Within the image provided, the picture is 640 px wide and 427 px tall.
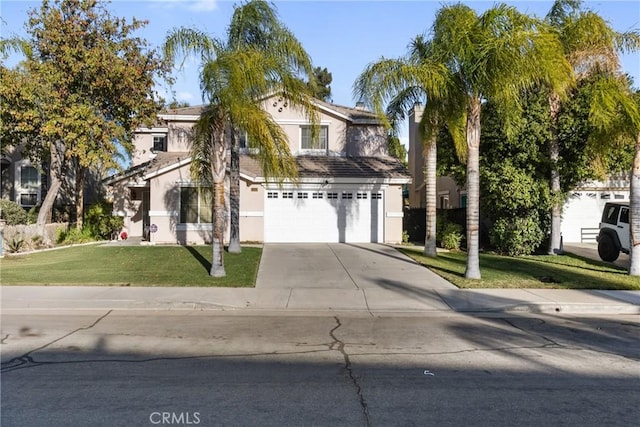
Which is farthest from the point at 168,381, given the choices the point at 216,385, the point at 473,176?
the point at 473,176

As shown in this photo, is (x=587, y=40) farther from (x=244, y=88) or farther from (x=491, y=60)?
(x=244, y=88)

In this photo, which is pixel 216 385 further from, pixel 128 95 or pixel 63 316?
pixel 128 95

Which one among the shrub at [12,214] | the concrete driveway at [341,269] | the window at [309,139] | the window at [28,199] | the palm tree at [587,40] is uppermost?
the palm tree at [587,40]

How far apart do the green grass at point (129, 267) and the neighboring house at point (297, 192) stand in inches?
94.3

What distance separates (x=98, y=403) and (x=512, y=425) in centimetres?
380

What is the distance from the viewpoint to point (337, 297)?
1045cm

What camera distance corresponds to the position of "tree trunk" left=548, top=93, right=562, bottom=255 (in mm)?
16547

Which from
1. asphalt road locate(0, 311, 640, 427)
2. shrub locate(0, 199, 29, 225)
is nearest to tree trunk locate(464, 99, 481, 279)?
asphalt road locate(0, 311, 640, 427)

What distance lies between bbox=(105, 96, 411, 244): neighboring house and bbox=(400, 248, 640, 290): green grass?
419cm

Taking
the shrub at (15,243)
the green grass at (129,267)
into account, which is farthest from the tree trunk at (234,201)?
the shrub at (15,243)

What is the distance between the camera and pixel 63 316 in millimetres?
8773

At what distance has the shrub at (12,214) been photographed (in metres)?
20.3

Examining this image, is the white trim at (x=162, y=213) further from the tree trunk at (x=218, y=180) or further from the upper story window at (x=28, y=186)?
the upper story window at (x=28, y=186)

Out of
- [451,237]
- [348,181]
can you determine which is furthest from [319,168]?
[451,237]
